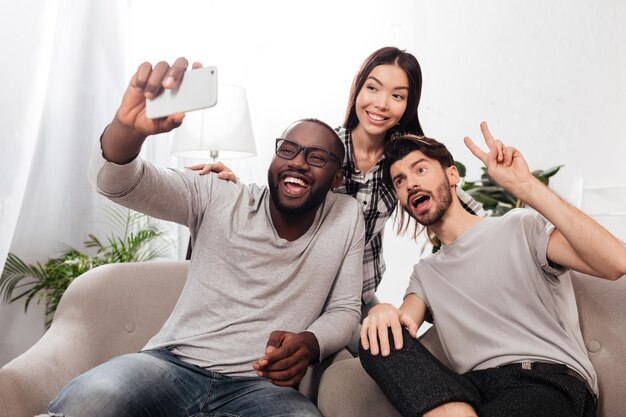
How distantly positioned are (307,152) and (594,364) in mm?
900

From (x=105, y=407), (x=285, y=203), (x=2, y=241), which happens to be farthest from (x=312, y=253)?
(x=2, y=241)

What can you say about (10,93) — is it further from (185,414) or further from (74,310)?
(185,414)

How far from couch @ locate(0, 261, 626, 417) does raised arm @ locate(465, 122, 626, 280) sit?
10.7 inches

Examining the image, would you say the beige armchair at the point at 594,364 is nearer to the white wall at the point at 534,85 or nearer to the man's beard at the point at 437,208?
the man's beard at the point at 437,208

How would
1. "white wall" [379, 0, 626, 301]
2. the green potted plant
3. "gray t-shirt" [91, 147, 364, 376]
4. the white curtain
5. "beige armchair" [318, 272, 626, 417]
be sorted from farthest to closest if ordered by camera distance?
"white wall" [379, 0, 626, 301], the green potted plant, the white curtain, "gray t-shirt" [91, 147, 364, 376], "beige armchair" [318, 272, 626, 417]

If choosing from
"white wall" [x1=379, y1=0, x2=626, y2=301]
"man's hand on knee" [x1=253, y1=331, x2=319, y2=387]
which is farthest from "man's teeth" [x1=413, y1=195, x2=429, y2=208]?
"white wall" [x1=379, y1=0, x2=626, y2=301]

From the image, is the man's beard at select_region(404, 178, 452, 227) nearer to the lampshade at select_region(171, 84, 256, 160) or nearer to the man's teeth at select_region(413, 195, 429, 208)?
the man's teeth at select_region(413, 195, 429, 208)

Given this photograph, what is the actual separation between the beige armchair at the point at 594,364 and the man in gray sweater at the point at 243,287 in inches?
2.4

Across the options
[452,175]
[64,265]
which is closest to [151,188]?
[452,175]

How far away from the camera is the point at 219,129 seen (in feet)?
9.24

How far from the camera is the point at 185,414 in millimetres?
1309

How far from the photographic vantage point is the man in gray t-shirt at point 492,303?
1238 millimetres

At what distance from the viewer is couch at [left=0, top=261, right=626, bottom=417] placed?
1.31 m

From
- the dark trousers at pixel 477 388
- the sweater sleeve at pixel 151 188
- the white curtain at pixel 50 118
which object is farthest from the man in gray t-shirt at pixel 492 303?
the white curtain at pixel 50 118
